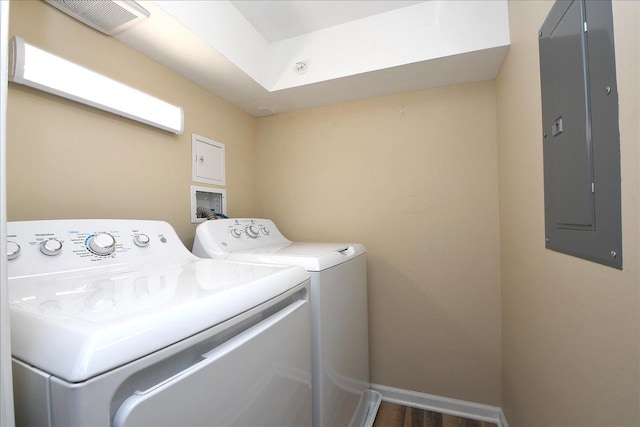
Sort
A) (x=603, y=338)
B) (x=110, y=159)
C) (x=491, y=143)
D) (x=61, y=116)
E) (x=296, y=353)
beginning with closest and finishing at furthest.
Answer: (x=603, y=338)
(x=296, y=353)
(x=61, y=116)
(x=110, y=159)
(x=491, y=143)

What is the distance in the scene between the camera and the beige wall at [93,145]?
3.29ft

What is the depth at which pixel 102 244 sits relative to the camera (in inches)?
39.4

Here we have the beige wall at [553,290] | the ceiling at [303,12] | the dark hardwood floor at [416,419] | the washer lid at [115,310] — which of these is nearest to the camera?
the washer lid at [115,310]

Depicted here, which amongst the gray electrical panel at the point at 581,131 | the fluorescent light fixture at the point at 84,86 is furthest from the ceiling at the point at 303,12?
the gray electrical panel at the point at 581,131

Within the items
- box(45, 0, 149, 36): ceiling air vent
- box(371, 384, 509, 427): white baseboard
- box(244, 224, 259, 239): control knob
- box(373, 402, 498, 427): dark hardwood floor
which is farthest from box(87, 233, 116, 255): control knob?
box(371, 384, 509, 427): white baseboard

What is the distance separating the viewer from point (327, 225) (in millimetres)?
2086

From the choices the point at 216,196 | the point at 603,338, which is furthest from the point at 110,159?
the point at 603,338

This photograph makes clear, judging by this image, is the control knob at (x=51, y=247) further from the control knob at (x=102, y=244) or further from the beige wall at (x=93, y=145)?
the beige wall at (x=93, y=145)

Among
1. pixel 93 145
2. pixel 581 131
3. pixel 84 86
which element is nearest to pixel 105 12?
pixel 84 86

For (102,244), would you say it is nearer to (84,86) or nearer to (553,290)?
(84,86)

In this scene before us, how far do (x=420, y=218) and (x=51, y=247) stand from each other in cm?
182

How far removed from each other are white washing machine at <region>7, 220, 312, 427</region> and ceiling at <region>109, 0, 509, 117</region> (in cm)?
93

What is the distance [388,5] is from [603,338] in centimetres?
173

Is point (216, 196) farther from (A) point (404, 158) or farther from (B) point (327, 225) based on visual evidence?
(A) point (404, 158)
